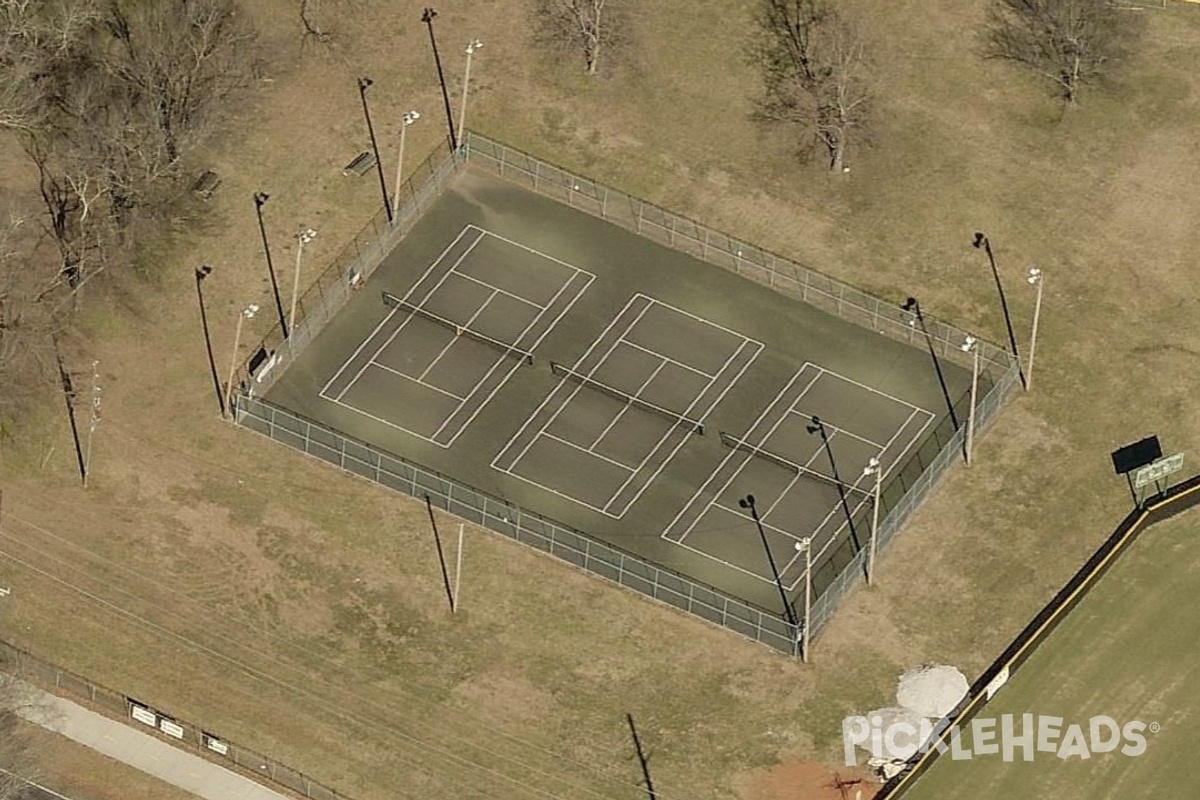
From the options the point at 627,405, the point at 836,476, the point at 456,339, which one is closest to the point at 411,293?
the point at 456,339

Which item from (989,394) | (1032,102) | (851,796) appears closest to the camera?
(851,796)

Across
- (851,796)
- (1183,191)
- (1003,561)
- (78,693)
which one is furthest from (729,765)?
(1183,191)

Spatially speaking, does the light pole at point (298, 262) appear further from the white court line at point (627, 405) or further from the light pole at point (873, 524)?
the light pole at point (873, 524)

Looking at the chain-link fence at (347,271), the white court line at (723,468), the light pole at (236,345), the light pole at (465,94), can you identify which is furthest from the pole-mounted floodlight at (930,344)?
the light pole at (236,345)

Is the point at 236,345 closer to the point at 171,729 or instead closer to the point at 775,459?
the point at 171,729

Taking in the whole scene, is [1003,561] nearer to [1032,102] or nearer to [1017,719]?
[1017,719]

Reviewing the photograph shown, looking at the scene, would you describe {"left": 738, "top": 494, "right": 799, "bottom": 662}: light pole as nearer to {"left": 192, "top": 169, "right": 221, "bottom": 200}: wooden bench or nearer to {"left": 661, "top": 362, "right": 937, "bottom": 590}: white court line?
{"left": 661, "top": 362, "right": 937, "bottom": 590}: white court line
